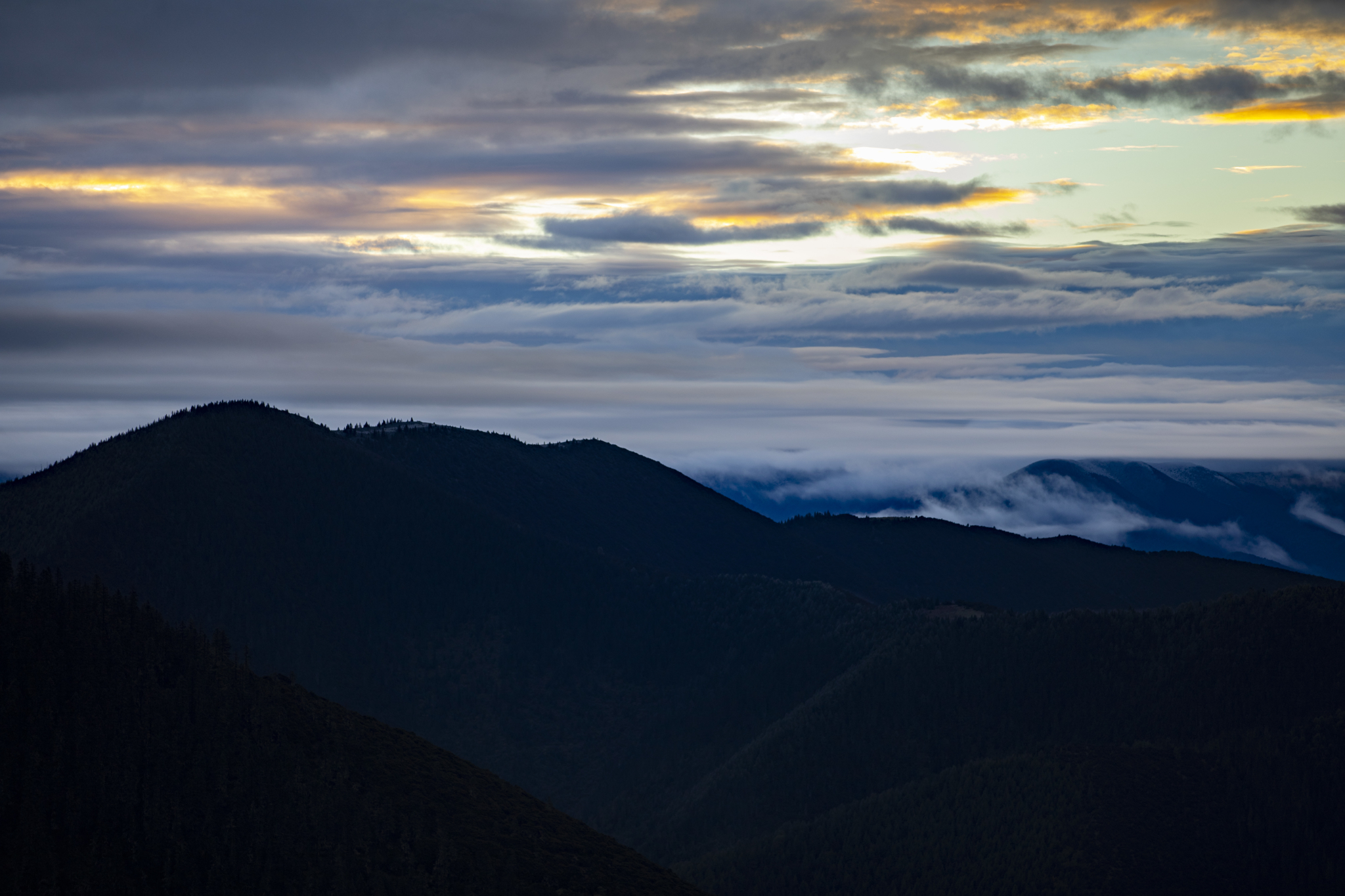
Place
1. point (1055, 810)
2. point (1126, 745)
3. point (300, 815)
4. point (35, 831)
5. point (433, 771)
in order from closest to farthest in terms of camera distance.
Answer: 1. point (35, 831)
2. point (300, 815)
3. point (433, 771)
4. point (1055, 810)
5. point (1126, 745)

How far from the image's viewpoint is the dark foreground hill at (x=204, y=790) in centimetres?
9275

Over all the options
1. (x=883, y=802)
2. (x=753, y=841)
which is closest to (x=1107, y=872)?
(x=883, y=802)

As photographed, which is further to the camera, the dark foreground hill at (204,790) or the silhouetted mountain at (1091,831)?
the silhouetted mountain at (1091,831)

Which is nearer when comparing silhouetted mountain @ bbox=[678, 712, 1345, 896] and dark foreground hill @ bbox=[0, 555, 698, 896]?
dark foreground hill @ bbox=[0, 555, 698, 896]

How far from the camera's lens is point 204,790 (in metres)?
102

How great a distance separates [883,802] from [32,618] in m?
129

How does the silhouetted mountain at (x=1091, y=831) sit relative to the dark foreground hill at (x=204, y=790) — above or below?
below

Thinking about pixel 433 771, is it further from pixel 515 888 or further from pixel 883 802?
pixel 883 802

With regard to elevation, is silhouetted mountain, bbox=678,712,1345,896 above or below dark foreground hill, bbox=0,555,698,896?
below

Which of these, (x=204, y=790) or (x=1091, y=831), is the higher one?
(x=204, y=790)

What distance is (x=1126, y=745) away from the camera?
194000mm

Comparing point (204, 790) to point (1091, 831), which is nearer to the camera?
point (204, 790)

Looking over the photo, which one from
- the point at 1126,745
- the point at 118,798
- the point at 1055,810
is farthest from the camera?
the point at 1126,745

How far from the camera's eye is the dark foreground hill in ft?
304
